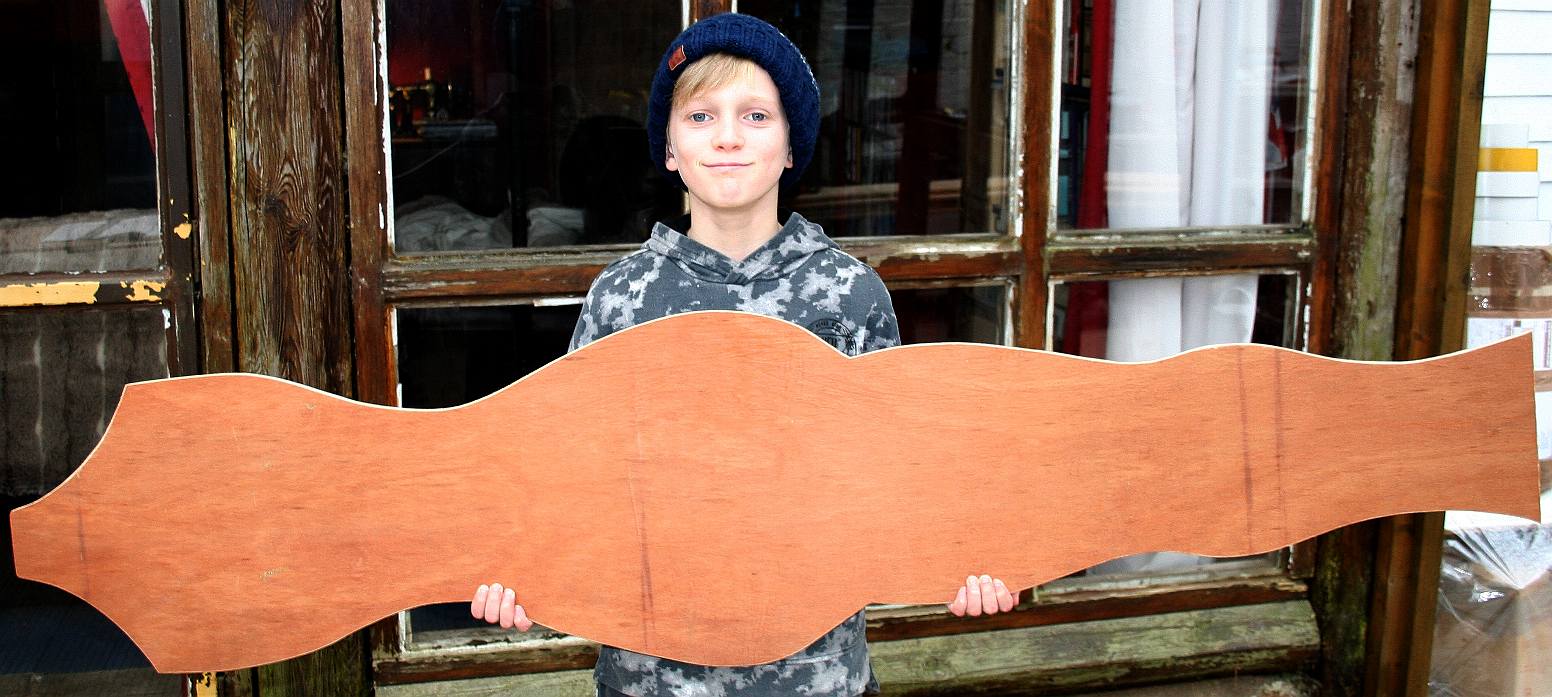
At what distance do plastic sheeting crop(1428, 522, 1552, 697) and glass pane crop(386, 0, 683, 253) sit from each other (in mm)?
1596

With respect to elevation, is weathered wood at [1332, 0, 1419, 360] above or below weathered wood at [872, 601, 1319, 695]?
above

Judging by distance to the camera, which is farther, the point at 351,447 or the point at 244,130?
the point at 244,130

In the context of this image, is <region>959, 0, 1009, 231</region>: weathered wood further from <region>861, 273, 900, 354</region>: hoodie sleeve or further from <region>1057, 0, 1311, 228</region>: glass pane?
<region>861, 273, 900, 354</region>: hoodie sleeve

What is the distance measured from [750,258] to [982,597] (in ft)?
1.59

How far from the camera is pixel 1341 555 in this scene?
2.34m

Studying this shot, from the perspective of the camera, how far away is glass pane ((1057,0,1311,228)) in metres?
2.21

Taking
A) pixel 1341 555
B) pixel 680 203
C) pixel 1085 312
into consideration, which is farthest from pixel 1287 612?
pixel 680 203

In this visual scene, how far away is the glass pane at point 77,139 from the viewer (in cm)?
189

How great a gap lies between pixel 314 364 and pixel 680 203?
63 centimetres

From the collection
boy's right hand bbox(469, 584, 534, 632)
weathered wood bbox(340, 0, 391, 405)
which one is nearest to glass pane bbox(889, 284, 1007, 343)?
weathered wood bbox(340, 0, 391, 405)

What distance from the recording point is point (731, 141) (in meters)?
1.48

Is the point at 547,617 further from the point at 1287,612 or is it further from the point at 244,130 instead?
the point at 1287,612

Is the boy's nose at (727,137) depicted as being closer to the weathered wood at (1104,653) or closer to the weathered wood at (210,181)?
the weathered wood at (210,181)

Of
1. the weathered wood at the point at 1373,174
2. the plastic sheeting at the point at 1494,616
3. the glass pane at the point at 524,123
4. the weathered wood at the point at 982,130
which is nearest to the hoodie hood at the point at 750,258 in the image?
the glass pane at the point at 524,123
